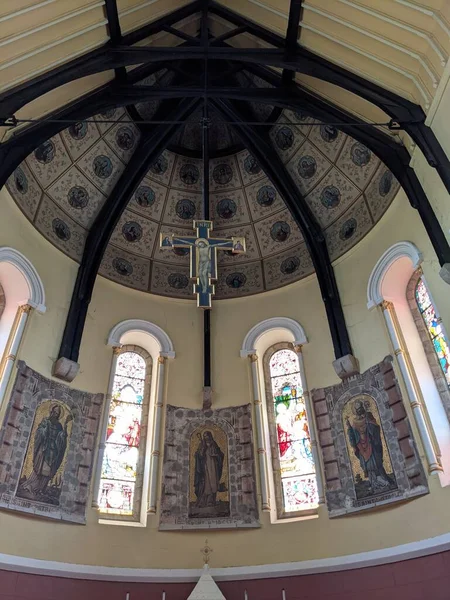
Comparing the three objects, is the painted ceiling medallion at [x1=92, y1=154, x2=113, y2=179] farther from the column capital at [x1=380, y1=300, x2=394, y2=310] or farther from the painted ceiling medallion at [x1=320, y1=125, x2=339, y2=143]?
the column capital at [x1=380, y1=300, x2=394, y2=310]

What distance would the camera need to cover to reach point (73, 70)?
30.1ft

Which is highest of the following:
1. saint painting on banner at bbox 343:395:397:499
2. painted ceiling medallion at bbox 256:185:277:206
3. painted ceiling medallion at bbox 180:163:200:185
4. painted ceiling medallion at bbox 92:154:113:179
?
painted ceiling medallion at bbox 180:163:200:185

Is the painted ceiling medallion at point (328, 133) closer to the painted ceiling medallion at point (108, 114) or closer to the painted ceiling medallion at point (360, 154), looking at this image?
the painted ceiling medallion at point (360, 154)

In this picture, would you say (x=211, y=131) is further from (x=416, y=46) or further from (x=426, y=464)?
(x=426, y=464)

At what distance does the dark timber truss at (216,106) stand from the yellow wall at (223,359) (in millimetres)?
378

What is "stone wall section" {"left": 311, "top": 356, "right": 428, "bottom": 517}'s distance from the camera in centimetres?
907

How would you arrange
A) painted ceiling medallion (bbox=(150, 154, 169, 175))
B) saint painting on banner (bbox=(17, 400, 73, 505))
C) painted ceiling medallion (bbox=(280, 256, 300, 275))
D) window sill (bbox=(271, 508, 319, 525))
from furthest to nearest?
painted ceiling medallion (bbox=(150, 154, 169, 175)) → painted ceiling medallion (bbox=(280, 256, 300, 275)) → window sill (bbox=(271, 508, 319, 525)) → saint painting on banner (bbox=(17, 400, 73, 505))

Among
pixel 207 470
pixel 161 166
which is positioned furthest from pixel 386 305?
pixel 161 166

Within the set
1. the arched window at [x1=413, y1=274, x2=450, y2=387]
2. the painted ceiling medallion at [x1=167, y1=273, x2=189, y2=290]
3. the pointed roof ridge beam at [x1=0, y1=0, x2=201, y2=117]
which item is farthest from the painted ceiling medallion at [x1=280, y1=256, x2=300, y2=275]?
the pointed roof ridge beam at [x1=0, y1=0, x2=201, y2=117]

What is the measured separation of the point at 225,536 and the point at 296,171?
8663 millimetres

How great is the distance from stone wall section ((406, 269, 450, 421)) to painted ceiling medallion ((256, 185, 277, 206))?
4671 mm

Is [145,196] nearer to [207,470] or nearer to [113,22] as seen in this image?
[113,22]

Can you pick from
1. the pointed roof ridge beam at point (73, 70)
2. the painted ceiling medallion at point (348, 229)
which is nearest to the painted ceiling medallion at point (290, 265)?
the painted ceiling medallion at point (348, 229)

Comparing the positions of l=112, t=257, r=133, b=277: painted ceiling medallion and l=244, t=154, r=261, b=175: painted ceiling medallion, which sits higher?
l=244, t=154, r=261, b=175: painted ceiling medallion
